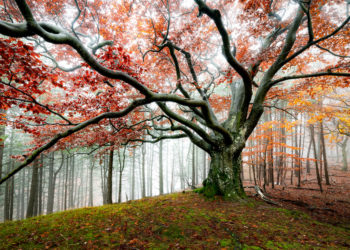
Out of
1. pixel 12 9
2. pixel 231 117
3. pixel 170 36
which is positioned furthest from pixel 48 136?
pixel 231 117

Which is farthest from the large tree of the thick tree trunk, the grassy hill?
the grassy hill

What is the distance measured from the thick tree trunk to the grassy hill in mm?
889

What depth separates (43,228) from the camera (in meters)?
3.75

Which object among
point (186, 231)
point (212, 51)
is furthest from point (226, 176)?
point (212, 51)

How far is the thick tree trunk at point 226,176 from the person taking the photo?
18.3 feet

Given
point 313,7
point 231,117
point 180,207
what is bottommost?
point 180,207

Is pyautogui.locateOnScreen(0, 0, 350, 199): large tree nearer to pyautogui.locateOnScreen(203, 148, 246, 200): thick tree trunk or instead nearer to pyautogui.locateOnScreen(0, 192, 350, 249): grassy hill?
pyautogui.locateOnScreen(203, 148, 246, 200): thick tree trunk

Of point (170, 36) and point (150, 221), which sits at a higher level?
point (170, 36)

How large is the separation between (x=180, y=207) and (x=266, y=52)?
6.17 metres

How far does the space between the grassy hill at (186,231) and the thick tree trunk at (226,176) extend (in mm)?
889

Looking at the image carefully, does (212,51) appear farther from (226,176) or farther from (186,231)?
(186,231)

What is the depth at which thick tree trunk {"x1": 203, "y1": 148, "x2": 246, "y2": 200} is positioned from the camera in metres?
5.57

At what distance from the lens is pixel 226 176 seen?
5633mm

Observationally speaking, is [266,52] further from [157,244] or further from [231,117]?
[157,244]
